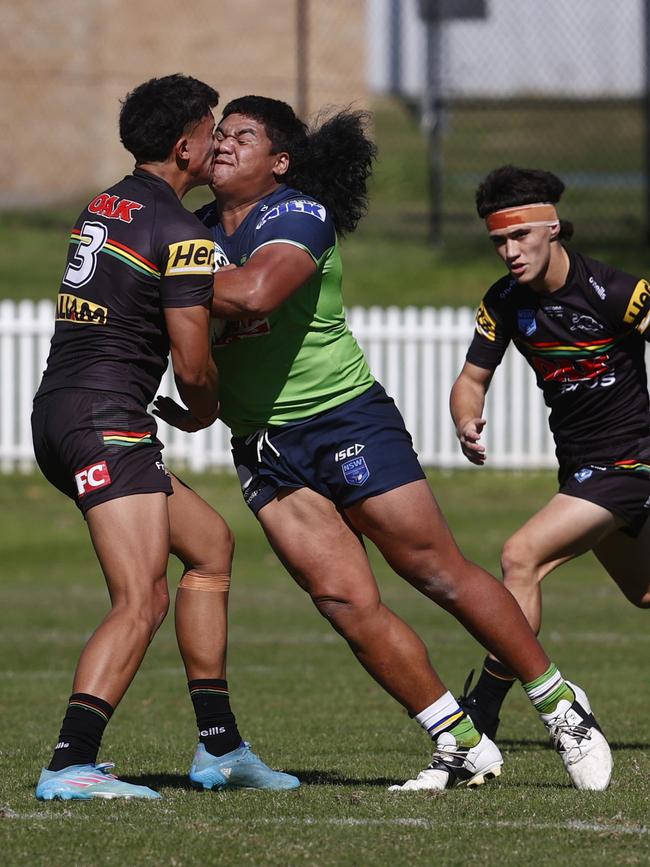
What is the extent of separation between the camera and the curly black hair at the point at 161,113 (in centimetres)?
539

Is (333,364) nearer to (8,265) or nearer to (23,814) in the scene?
(23,814)

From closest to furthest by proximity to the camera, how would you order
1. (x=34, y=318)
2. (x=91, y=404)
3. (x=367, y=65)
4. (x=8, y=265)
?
(x=91, y=404), (x=34, y=318), (x=8, y=265), (x=367, y=65)

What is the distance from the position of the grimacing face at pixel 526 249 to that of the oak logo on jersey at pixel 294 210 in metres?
1.09

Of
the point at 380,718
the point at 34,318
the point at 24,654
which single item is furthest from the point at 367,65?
the point at 380,718

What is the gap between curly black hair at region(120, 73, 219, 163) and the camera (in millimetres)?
5395

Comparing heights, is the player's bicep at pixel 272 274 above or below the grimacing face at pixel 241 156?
below

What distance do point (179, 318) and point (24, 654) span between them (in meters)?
5.21

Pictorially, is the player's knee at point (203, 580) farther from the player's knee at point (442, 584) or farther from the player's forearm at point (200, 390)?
the player's knee at point (442, 584)

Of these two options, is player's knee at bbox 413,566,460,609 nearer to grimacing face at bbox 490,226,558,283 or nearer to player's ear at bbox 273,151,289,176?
grimacing face at bbox 490,226,558,283

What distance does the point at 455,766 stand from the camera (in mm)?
5660

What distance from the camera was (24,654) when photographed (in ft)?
32.6

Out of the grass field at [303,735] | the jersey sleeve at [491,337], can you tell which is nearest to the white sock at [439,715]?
the grass field at [303,735]

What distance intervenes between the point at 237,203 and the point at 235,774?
2.06 meters

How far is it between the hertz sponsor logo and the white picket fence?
1095 cm
